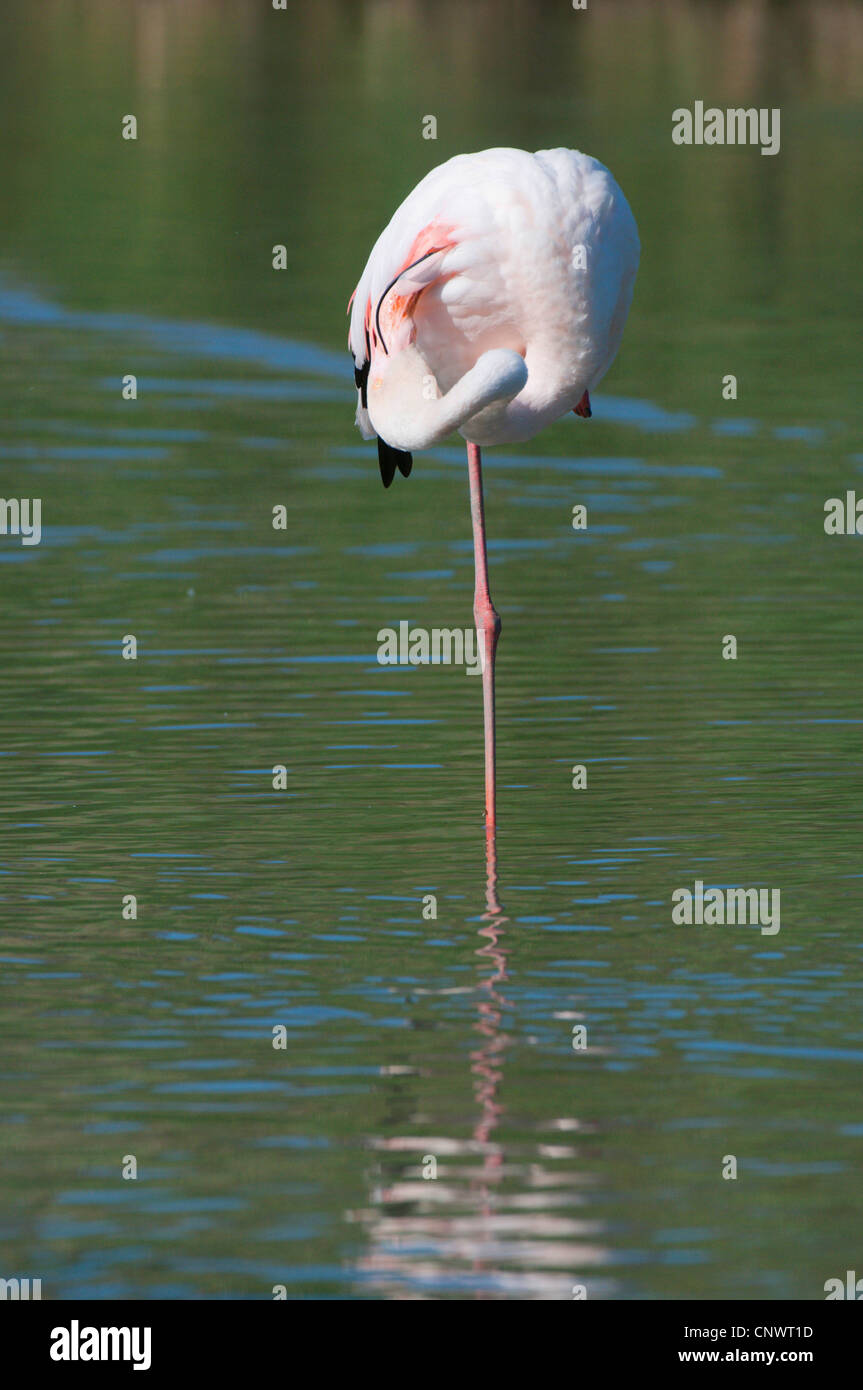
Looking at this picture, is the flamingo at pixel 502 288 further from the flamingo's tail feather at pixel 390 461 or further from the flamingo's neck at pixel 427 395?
the flamingo's tail feather at pixel 390 461

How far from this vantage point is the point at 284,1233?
19.9 ft

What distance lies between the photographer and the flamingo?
9.49 metres

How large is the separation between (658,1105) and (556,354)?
351 centimetres

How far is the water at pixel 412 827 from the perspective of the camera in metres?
6.23

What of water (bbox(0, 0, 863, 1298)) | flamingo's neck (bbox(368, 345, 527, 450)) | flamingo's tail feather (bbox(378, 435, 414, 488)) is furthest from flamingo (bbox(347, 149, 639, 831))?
flamingo's tail feather (bbox(378, 435, 414, 488))

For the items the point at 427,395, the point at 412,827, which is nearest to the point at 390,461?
the point at 427,395

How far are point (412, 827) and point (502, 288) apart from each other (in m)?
1.77

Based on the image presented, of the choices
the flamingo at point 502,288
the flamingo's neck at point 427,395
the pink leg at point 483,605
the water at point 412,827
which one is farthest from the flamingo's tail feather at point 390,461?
the flamingo's neck at point 427,395

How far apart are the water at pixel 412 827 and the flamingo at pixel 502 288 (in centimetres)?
90

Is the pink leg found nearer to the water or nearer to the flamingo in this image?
the flamingo

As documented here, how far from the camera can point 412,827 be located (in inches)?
375

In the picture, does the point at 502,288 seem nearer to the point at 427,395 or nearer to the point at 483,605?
the point at 427,395

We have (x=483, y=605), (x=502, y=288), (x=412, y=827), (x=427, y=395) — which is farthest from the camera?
(x=483, y=605)

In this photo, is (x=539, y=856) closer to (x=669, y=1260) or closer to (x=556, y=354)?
(x=556, y=354)
